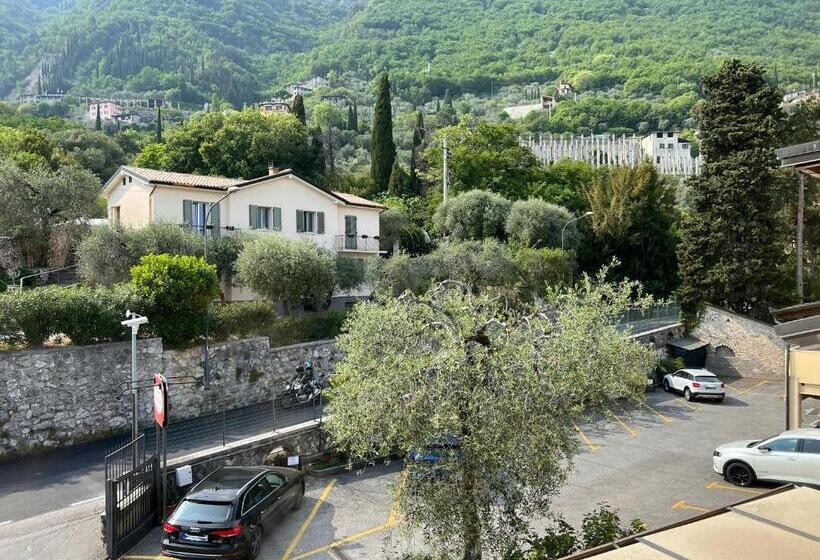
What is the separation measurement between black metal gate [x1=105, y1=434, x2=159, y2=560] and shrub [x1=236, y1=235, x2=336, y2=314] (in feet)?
41.2

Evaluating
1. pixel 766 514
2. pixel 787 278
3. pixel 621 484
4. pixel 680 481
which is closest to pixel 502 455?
pixel 766 514

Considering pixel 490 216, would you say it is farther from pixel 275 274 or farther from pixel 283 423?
pixel 283 423

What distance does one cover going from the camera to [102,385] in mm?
20484

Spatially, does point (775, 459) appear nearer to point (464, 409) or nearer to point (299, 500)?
point (464, 409)

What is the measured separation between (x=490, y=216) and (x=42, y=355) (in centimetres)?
3085

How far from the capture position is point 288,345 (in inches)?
Result: 1016

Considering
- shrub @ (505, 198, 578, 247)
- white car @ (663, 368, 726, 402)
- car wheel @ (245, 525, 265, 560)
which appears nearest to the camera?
car wheel @ (245, 525, 265, 560)

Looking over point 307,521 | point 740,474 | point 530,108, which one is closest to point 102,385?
point 307,521

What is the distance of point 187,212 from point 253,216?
360cm

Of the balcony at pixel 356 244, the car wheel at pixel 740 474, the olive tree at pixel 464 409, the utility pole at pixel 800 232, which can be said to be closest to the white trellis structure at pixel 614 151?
the utility pole at pixel 800 232

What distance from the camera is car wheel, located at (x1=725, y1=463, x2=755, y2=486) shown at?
51.5 ft

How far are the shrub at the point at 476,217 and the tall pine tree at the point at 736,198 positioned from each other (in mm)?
13230

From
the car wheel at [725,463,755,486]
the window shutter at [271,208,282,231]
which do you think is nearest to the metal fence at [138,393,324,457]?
the car wheel at [725,463,755,486]

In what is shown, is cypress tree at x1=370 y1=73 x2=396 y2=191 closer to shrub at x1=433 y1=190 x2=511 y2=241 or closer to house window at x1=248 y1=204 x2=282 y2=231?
shrub at x1=433 y1=190 x2=511 y2=241
